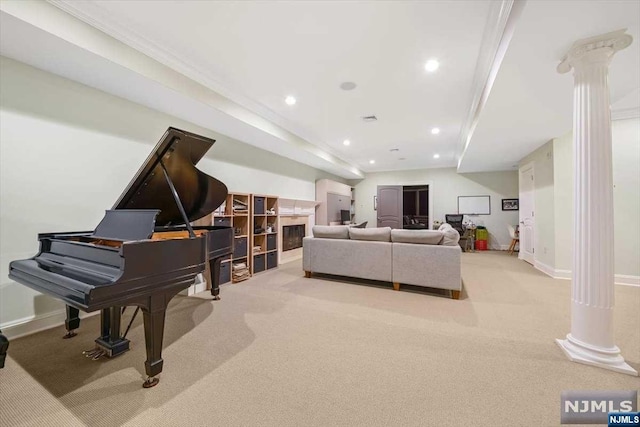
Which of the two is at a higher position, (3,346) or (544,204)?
(544,204)

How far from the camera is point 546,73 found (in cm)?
246

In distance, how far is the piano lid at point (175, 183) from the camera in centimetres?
201

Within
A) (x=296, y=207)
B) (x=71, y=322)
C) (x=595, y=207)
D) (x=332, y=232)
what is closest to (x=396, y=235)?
(x=332, y=232)

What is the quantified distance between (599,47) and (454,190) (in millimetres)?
6929

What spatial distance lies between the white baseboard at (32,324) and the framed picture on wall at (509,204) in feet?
32.0

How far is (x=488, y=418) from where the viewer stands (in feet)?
4.62

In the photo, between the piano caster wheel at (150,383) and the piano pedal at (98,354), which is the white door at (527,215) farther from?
the piano pedal at (98,354)

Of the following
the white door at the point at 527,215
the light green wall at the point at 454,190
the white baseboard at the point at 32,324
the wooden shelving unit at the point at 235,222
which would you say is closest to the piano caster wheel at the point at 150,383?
the white baseboard at the point at 32,324

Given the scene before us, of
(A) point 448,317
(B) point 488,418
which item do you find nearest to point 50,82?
(B) point 488,418

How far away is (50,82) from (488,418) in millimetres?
4534

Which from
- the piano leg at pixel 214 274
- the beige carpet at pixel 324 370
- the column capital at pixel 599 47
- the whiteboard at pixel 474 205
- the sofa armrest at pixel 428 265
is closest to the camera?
the beige carpet at pixel 324 370

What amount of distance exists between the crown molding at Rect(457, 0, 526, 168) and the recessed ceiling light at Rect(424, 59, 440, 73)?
41 centimetres

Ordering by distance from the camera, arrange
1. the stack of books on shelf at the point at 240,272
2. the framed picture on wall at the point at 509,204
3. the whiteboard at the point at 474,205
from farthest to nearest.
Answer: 1. the whiteboard at the point at 474,205
2. the framed picture on wall at the point at 509,204
3. the stack of books on shelf at the point at 240,272

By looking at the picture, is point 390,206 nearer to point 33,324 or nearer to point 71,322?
point 71,322
